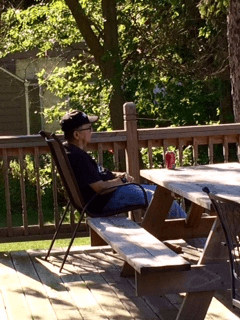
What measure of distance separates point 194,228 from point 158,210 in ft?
1.67

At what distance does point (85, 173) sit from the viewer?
23.4 feet

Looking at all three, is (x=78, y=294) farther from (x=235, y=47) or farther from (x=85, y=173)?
(x=235, y=47)

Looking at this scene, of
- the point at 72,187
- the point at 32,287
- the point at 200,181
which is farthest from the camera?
the point at 72,187

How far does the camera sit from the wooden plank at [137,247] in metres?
5.13

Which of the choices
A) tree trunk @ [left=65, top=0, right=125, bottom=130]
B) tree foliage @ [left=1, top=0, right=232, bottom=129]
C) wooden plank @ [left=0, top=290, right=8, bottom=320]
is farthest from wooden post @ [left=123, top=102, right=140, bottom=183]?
tree trunk @ [left=65, top=0, right=125, bottom=130]

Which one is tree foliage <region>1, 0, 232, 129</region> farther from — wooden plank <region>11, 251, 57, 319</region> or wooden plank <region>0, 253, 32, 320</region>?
wooden plank <region>0, 253, 32, 320</region>

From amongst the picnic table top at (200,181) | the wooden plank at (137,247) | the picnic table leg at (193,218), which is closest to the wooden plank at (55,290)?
the wooden plank at (137,247)

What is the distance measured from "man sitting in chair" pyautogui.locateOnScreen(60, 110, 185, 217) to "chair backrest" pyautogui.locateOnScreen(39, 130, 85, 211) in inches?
1.9

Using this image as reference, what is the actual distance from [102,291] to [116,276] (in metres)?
0.52

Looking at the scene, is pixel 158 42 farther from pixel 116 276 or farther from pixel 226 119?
pixel 116 276

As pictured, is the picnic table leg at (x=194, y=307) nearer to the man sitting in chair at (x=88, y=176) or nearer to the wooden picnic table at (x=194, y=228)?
the wooden picnic table at (x=194, y=228)

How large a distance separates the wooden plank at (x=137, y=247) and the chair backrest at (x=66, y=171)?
0.29m

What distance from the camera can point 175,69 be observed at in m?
16.9

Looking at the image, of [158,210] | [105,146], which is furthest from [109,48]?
[158,210]
